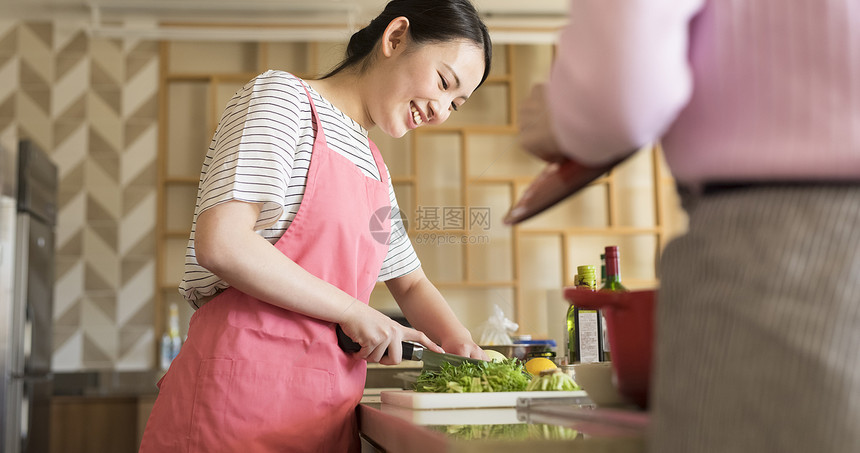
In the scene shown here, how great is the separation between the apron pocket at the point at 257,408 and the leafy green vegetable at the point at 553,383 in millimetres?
296

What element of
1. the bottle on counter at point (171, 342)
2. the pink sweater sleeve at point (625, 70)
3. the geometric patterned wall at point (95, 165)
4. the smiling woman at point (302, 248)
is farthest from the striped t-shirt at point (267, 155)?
the geometric patterned wall at point (95, 165)

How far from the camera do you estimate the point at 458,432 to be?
2.05ft

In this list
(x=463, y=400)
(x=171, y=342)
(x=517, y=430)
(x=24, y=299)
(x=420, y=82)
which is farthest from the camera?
(x=171, y=342)

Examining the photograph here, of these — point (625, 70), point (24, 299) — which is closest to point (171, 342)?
point (24, 299)

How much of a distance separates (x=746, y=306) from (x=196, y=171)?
12.5 ft

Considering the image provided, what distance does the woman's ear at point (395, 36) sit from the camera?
4.03ft

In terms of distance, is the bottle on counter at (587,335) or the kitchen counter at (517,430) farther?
the bottle on counter at (587,335)

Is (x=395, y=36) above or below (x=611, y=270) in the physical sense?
above

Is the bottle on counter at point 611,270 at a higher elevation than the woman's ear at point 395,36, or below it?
below

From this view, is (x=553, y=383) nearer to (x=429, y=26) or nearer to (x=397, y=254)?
(x=397, y=254)

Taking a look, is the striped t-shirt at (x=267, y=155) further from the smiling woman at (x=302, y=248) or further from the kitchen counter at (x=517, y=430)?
the kitchen counter at (x=517, y=430)

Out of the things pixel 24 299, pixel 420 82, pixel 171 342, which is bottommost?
pixel 171 342

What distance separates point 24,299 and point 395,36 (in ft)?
8.19

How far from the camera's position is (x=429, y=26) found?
121 cm
